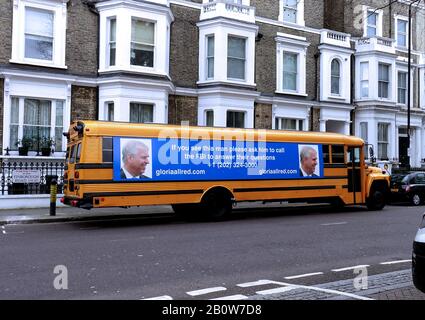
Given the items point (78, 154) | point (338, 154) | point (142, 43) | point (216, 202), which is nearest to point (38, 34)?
point (142, 43)

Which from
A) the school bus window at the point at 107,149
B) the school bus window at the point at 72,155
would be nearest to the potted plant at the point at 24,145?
the school bus window at the point at 72,155

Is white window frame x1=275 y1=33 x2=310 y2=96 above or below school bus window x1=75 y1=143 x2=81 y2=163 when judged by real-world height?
above

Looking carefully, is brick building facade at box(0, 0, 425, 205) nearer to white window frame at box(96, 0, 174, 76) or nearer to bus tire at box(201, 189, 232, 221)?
white window frame at box(96, 0, 174, 76)

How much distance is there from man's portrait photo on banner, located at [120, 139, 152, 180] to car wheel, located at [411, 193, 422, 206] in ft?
43.5

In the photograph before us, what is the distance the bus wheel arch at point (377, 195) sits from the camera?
19.8 meters

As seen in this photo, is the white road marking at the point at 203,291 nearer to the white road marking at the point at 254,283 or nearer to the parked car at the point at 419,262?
the white road marking at the point at 254,283

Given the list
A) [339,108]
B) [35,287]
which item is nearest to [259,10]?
[339,108]

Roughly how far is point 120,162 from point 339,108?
1854cm

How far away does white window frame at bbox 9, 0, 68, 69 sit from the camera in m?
19.8

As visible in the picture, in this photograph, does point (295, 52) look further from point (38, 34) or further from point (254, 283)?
point (254, 283)

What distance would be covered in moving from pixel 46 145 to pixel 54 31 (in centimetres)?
470

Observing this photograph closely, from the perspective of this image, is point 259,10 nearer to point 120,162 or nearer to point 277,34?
point 277,34

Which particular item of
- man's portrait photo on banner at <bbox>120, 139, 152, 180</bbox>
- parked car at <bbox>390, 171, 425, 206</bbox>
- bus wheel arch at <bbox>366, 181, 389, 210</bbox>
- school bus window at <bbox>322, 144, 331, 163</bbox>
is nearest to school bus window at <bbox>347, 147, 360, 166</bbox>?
school bus window at <bbox>322, 144, 331, 163</bbox>

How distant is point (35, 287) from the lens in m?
6.93
